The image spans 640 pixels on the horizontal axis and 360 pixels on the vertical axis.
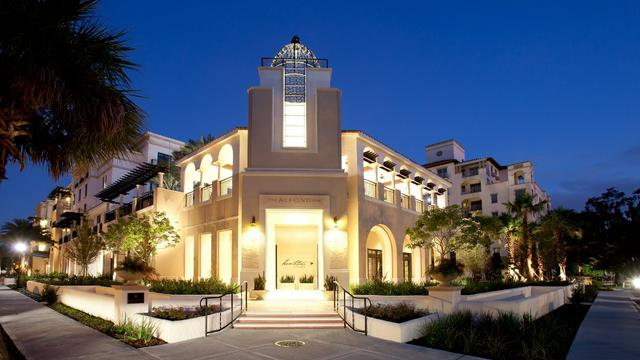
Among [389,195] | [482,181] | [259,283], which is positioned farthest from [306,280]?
[482,181]

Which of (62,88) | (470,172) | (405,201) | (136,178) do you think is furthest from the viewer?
(470,172)

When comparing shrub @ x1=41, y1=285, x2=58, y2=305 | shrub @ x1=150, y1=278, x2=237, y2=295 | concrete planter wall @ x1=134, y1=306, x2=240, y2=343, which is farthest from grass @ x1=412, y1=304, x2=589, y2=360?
shrub @ x1=41, y1=285, x2=58, y2=305

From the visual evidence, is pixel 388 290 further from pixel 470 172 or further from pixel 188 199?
pixel 470 172

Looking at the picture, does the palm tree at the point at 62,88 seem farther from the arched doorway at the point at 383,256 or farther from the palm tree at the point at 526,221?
the palm tree at the point at 526,221

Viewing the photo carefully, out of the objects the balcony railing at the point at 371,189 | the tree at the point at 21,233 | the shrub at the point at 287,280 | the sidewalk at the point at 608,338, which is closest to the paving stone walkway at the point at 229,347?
the sidewalk at the point at 608,338

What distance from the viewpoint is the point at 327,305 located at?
16.3 metres

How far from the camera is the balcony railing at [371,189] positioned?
23938 millimetres

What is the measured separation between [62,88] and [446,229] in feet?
57.1

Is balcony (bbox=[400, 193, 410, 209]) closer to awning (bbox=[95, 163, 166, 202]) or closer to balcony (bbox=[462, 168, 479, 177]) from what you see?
awning (bbox=[95, 163, 166, 202])

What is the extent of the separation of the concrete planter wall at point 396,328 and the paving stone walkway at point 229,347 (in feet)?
1.20

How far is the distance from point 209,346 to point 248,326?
295 centimetres

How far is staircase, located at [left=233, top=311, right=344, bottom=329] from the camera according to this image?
13652 mm

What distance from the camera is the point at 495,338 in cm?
1056

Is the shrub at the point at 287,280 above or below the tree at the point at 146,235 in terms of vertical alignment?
below
